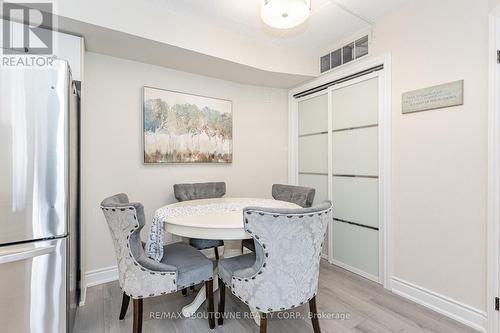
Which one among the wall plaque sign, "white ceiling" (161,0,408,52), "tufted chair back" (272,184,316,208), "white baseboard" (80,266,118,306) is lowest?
"white baseboard" (80,266,118,306)

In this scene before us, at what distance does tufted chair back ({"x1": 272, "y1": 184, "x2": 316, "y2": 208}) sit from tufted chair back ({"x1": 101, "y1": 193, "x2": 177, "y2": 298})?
1414 mm

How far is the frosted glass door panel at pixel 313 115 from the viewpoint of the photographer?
3.19m

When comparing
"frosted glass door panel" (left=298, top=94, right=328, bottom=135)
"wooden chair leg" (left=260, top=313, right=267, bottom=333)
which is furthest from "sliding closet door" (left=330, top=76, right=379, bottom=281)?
"wooden chair leg" (left=260, top=313, right=267, bottom=333)

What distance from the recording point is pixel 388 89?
7.87ft

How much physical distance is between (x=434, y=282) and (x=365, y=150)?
Answer: 1322mm

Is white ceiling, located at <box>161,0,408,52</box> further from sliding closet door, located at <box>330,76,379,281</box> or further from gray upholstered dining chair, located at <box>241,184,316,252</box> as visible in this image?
gray upholstered dining chair, located at <box>241,184,316,252</box>

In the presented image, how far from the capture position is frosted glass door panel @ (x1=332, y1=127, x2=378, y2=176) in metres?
2.59

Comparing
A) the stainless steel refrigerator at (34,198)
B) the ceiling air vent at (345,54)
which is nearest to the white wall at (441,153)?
the ceiling air vent at (345,54)

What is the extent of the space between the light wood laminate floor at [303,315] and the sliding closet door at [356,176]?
446mm

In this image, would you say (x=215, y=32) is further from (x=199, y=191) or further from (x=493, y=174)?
(x=493, y=174)

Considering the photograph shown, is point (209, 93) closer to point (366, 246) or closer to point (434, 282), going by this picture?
point (366, 246)

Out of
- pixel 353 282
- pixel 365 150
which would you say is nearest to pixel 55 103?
pixel 365 150

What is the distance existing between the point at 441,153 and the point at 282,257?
163cm

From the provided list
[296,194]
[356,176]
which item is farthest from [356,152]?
[296,194]
